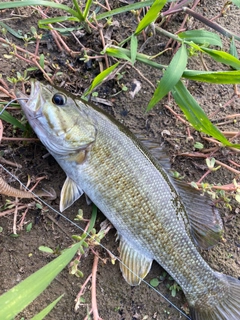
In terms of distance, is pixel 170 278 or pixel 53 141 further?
pixel 170 278

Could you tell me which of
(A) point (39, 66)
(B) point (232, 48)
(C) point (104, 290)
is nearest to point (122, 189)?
(C) point (104, 290)

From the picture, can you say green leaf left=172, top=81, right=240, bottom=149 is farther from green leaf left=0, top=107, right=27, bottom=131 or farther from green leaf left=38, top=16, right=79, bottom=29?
green leaf left=0, top=107, right=27, bottom=131

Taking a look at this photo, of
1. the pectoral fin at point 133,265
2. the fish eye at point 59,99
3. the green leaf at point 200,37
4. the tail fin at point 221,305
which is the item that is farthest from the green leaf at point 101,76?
the tail fin at point 221,305

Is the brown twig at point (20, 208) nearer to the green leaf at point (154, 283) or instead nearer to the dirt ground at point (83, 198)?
the dirt ground at point (83, 198)

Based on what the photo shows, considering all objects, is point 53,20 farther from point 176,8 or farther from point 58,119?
point 176,8

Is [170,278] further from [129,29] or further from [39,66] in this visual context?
[129,29]
